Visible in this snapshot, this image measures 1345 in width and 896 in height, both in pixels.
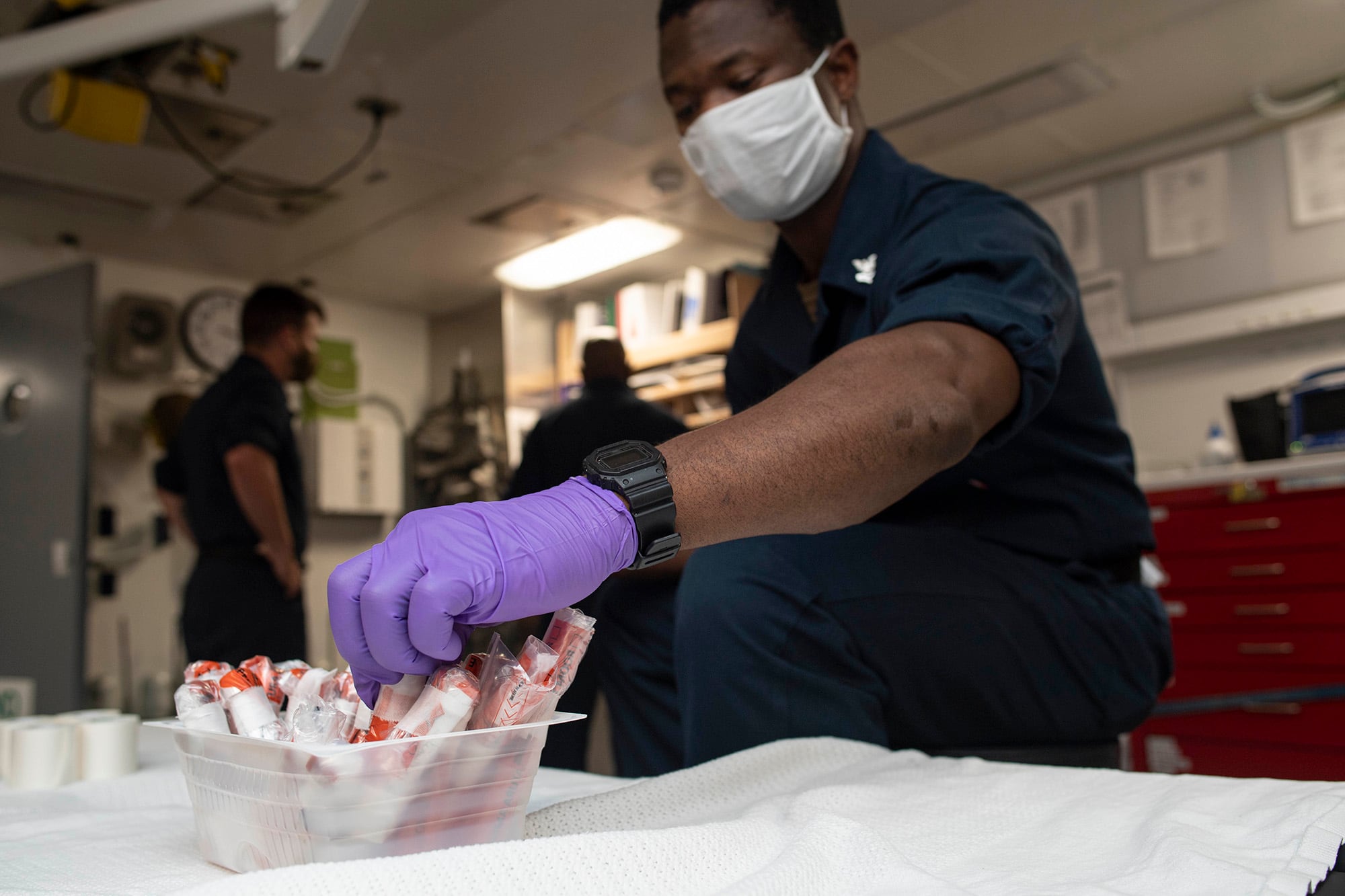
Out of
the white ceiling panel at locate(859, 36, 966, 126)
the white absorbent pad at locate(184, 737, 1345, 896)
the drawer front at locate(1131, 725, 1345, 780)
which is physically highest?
the white ceiling panel at locate(859, 36, 966, 126)

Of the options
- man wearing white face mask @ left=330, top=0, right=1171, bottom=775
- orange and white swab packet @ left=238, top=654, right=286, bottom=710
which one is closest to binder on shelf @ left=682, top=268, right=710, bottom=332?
man wearing white face mask @ left=330, top=0, right=1171, bottom=775

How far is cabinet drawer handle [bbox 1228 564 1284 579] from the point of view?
2697 millimetres

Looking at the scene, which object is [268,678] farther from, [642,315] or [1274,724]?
[642,315]

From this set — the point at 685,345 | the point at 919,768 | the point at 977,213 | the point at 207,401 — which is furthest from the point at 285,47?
the point at 685,345

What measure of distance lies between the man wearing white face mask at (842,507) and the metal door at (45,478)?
2693mm

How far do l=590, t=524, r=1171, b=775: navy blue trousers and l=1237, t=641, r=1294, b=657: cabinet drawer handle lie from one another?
2037 mm

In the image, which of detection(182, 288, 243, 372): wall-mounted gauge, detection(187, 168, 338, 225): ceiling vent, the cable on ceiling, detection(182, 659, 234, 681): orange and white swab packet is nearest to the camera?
detection(182, 659, 234, 681): orange and white swab packet

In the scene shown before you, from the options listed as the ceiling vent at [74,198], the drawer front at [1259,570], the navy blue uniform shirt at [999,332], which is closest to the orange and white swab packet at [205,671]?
the navy blue uniform shirt at [999,332]

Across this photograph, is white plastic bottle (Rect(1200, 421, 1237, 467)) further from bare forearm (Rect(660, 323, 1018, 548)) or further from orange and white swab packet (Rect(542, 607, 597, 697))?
orange and white swab packet (Rect(542, 607, 597, 697))

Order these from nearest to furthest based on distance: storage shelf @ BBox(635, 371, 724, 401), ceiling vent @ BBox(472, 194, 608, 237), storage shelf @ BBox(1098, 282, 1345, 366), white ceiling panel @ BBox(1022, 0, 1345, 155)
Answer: white ceiling panel @ BBox(1022, 0, 1345, 155) → storage shelf @ BBox(1098, 282, 1345, 366) → ceiling vent @ BBox(472, 194, 608, 237) → storage shelf @ BBox(635, 371, 724, 401)

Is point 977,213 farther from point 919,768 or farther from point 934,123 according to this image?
point 934,123

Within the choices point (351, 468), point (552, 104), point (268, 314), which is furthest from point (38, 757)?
point (351, 468)

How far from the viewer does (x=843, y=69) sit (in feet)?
4.45

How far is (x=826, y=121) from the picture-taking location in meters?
1.27
